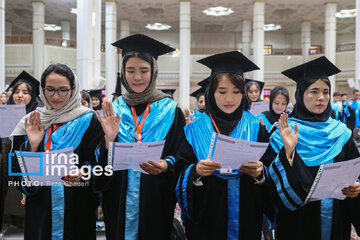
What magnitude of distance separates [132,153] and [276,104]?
3070mm

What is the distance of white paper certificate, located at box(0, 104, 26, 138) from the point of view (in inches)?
129

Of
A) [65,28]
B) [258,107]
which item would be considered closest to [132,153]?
[258,107]

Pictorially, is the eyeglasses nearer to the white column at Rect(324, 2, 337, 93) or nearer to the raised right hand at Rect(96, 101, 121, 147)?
the raised right hand at Rect(96, 101, 121, 147)

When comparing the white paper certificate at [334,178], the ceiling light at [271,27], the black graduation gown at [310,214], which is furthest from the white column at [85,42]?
the ceiling light at [271,27]

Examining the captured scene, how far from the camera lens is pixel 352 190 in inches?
81.2

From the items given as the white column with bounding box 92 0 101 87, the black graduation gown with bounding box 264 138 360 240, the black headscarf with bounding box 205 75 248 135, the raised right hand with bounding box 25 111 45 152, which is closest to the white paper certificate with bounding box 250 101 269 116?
the black graduation gown with bounding box 264 138 360 240

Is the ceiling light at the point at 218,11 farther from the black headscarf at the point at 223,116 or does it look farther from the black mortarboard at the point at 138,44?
the black headscarf at the point at 223,116

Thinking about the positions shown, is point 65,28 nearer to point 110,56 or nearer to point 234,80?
point 110,56

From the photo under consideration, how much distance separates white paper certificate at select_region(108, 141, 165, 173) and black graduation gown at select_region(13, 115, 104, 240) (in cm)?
44

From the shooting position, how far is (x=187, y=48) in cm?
1697

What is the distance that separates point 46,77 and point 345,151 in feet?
7.19

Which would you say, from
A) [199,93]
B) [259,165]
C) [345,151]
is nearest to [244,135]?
[259,165]

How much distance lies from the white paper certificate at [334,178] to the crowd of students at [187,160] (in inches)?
3.7

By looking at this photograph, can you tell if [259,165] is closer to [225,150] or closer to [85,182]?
[225,150]
